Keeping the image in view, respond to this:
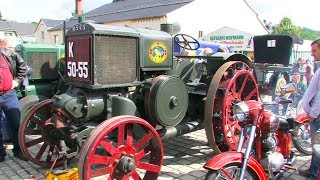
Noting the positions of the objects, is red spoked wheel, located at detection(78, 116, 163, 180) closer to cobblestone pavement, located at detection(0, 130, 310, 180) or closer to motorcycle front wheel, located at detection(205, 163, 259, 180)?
cobblestone pavement, located at detection(0, 130, 310, 180)

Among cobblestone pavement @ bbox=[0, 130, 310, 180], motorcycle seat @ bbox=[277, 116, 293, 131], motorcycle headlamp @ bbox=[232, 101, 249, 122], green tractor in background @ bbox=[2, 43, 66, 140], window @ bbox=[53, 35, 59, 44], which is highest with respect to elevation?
window @ bbox=[53, 35, 59, 44]

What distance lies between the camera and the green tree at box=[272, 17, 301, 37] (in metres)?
50.2

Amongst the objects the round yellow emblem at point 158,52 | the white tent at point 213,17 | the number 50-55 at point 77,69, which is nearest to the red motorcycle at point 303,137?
the round yellow emblem at point 158,52

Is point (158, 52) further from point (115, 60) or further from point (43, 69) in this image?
point (43, 69)

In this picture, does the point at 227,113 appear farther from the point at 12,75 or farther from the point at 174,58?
the point at 12,75

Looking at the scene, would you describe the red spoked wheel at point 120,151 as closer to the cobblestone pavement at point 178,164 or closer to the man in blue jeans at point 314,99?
the cobblestone pavement at point 178,164

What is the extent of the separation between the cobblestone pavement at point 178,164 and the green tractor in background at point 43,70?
42.6 inches

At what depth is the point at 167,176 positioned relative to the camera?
3861 mm

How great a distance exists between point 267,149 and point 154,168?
1.13m

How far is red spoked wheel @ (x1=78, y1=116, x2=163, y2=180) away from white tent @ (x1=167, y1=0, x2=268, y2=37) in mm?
18451

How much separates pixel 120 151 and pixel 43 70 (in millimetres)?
3285

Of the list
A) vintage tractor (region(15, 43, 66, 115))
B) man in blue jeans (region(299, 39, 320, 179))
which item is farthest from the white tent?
man in blue jeans (region(299, 39, 320, 179))

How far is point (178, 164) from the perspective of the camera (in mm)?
4258

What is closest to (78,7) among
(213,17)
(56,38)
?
(56,38)
